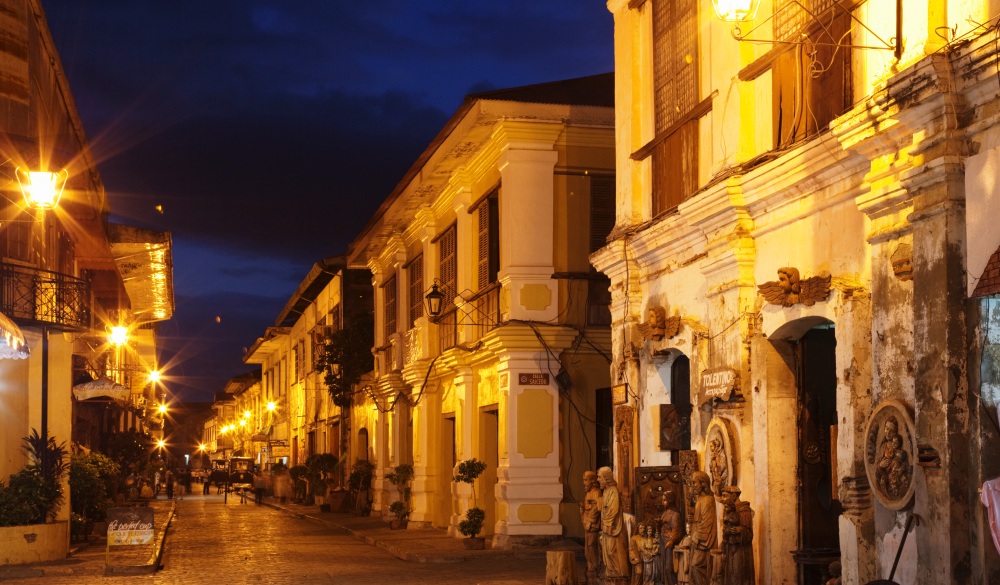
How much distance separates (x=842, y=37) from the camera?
10617 millimetres

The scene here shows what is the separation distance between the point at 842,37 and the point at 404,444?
20650mm

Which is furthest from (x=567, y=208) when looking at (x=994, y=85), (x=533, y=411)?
(x=994, y=85)

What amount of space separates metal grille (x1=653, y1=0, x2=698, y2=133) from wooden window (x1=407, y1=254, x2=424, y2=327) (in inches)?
511

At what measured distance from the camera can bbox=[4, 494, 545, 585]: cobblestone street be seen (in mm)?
17484

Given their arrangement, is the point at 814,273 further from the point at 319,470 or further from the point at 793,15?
the point at 319,470

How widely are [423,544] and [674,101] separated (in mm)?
10762

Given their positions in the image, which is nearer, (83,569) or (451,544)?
(83,569)

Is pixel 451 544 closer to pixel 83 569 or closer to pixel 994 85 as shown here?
pixel 83 569

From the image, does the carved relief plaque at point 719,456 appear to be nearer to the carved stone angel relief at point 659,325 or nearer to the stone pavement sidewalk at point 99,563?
the carved stone angel relief at point 659,325

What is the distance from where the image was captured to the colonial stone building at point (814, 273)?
841 cm

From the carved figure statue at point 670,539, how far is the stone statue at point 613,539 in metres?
0.91

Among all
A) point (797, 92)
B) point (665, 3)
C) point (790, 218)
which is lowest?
point (790, 218)

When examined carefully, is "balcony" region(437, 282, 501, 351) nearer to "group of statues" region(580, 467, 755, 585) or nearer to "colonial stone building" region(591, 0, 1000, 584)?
"colonial stone building" region(591, 0, 1000, 584)

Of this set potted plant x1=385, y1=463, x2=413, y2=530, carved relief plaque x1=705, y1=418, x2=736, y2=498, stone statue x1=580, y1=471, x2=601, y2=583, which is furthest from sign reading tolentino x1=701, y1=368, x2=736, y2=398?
potted plant x1=385, y1=463, x2=413, y2=530
